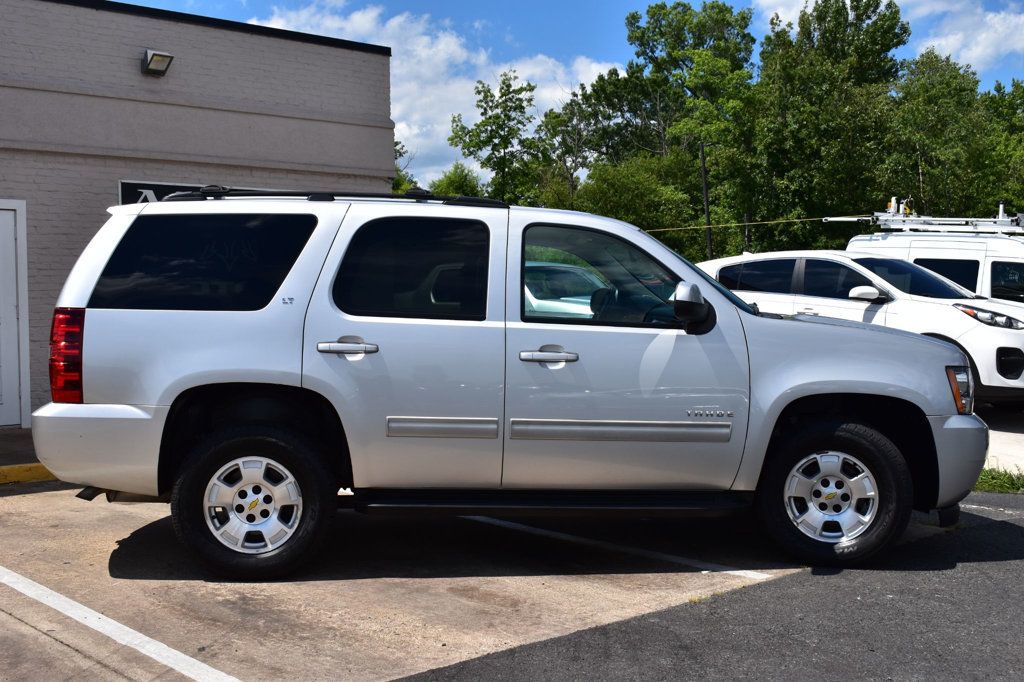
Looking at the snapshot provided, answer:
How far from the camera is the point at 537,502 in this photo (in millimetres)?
5594

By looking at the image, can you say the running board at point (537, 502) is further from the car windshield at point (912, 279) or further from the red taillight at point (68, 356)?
the car windshield at point (912, 279)

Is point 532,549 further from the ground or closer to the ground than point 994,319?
closer to the ground

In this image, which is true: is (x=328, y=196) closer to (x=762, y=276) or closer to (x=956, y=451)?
(x=956, y=451)

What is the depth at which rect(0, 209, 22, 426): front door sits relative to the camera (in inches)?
397

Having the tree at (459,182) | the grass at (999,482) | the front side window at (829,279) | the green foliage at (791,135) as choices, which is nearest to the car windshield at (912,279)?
the front side window at (829,279)

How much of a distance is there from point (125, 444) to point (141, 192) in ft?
19.9

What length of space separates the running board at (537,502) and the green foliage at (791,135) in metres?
31.5

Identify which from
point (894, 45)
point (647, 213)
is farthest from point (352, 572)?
point (894, 45)

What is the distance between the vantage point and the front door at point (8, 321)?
10.1 meters

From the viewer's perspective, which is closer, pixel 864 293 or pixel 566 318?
pixel 566 318

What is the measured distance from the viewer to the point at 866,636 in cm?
468

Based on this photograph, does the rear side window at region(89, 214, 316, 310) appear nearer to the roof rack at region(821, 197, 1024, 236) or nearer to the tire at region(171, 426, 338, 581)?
the tire at region(171, 426, 338, 581)

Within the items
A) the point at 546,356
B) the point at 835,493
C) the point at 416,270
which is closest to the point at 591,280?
the point at 546,356

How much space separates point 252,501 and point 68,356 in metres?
1.20
